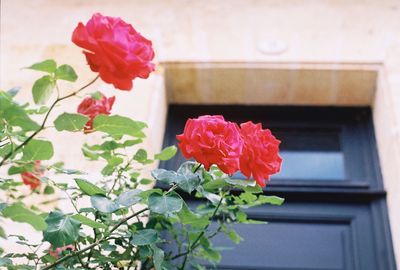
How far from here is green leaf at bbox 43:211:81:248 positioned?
31.9 inches

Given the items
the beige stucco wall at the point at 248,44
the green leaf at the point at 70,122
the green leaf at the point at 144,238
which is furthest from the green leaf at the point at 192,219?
the beige stucco wall at the point at 248,44

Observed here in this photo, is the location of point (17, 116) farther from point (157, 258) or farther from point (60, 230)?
point (157, 258)

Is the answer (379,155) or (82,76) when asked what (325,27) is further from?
(82,76)

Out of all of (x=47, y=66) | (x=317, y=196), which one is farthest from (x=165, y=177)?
(x=317, y=196)

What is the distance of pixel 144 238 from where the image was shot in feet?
3.19

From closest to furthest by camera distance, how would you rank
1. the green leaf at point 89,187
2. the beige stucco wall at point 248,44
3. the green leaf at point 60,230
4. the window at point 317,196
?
1. the green leaf at point 60,230
2. the green leaf at point 89,187
3. the window at point 317,196
4. the beige stucco wall at point 248,44

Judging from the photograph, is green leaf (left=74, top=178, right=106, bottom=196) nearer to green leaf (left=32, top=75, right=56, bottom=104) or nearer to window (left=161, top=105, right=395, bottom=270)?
green leaf (left=32, top=75, right=56, bottom=104)

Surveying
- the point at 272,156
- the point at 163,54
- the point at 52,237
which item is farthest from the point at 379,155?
the point at 52,237

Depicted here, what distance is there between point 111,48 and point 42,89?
0.51 feet

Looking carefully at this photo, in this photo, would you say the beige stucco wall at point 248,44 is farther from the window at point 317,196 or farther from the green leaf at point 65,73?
the green leaf at point 65,73

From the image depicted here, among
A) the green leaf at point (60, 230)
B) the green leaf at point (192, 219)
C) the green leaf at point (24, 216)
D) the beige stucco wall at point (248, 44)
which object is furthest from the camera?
the beige stucco wall at point (248, 44)

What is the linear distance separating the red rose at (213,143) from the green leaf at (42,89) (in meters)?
0.25

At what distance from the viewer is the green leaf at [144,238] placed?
96cm

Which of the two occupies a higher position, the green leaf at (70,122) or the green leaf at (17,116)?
the green leaf at (70,122)
